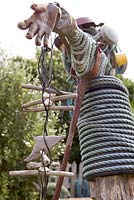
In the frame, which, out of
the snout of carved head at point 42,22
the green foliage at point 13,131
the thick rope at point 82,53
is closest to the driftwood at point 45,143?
the thick rope at point 82,53

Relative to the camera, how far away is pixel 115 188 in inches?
55.1

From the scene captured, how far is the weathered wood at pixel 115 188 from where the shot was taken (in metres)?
1.40

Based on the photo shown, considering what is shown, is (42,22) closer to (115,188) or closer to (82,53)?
(82,53)

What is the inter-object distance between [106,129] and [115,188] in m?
0.17

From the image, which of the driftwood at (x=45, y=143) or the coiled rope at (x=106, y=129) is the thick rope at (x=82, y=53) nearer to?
the coiled rope at (x=106, y=129)

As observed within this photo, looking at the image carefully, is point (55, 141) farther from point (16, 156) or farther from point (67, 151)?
point (16, 156)

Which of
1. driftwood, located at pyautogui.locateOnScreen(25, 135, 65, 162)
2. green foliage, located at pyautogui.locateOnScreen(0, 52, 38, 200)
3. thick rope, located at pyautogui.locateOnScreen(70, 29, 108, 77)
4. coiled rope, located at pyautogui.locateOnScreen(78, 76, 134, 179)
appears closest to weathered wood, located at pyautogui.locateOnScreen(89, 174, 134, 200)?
coiled rope, located at pyautogui.locateOnScreen(78, 76, 134, 179)

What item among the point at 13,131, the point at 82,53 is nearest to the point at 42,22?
the point at 82,53

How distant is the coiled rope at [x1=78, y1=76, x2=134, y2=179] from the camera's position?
1431mm

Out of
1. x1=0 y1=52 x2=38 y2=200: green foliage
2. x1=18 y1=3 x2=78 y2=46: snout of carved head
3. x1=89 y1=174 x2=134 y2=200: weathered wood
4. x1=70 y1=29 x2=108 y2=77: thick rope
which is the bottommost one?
x1=0 y1=52 x2=38 y2=200: green foliage

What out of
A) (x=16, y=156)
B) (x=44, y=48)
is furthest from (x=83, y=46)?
(x=16, y=156)

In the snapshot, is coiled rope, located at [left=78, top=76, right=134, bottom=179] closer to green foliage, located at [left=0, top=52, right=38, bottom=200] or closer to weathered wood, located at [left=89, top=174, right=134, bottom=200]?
weathered wood, located at [left=89, top=174, right=134, bottom=200]

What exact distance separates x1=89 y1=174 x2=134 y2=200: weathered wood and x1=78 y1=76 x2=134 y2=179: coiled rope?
23 millimetres

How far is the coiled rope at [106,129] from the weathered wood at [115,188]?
0.02 metres
